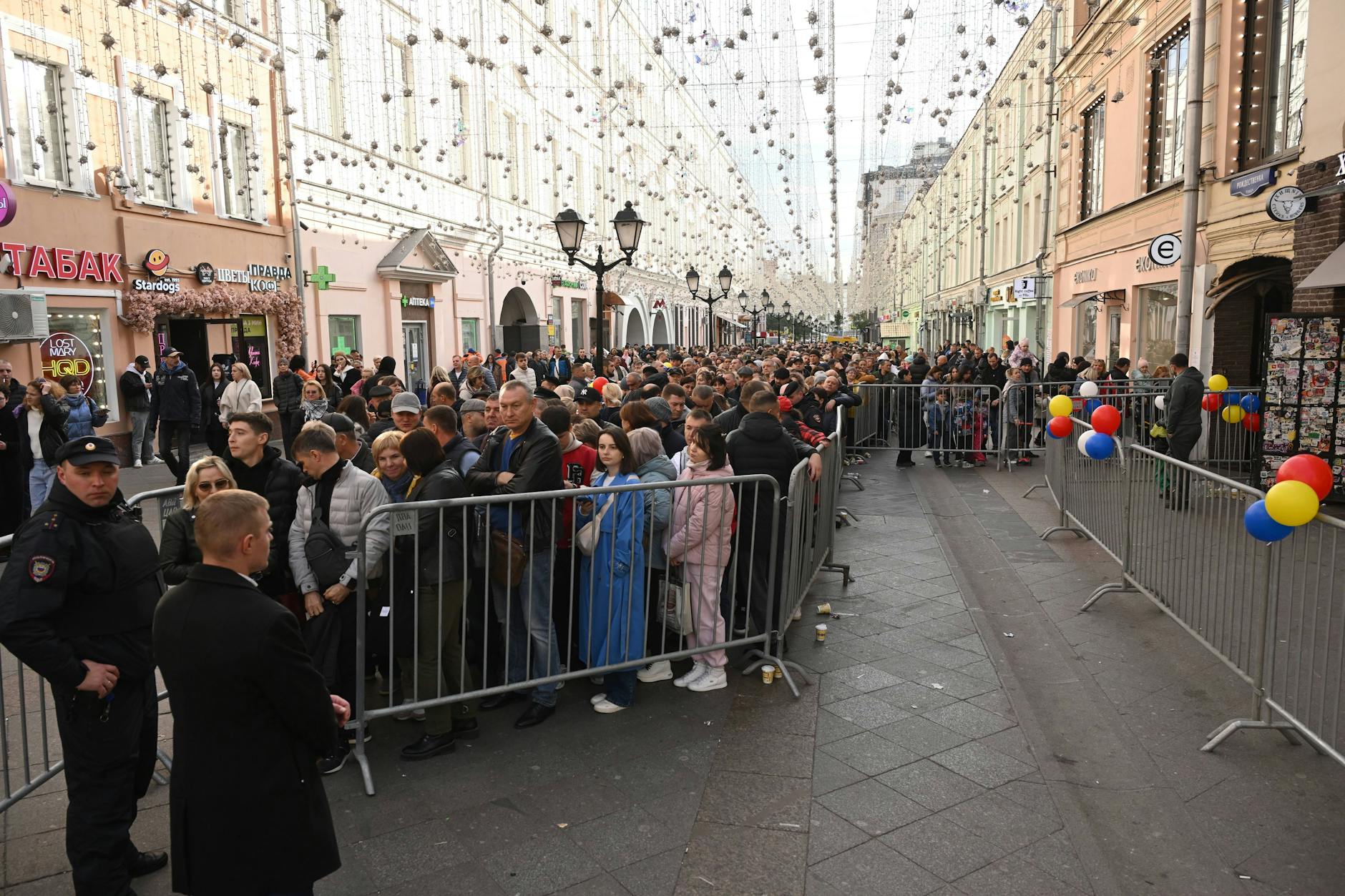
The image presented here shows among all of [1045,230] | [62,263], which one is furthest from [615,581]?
[1045,230]

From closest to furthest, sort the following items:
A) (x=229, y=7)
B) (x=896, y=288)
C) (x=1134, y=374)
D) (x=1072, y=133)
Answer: (x=1134, y=374), (x=229, y=7), (x=1072, y=133), (x=896, y=288)

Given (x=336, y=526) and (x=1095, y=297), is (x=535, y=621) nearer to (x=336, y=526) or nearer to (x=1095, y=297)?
(x=336, y=526)

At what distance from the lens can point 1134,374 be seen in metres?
15.3

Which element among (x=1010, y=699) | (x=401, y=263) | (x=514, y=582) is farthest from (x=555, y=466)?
(x=401, y=263)

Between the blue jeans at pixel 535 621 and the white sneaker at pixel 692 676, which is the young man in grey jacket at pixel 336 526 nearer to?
the blue jeans at pixel 535 621

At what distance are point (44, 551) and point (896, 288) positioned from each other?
71.9 metres

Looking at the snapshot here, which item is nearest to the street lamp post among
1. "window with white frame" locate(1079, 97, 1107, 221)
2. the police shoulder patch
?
the police shoulder patch

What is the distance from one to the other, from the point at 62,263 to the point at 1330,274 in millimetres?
17142

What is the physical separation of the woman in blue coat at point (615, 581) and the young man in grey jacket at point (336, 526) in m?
1.09

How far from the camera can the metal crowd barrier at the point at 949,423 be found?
14336mm

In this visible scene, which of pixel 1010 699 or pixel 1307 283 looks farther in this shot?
pixel 1307 283

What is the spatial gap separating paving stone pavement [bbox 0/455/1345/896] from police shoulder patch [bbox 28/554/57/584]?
133 centimetres

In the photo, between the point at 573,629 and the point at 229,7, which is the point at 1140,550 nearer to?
the point at 573,629

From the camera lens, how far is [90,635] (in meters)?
3.42
